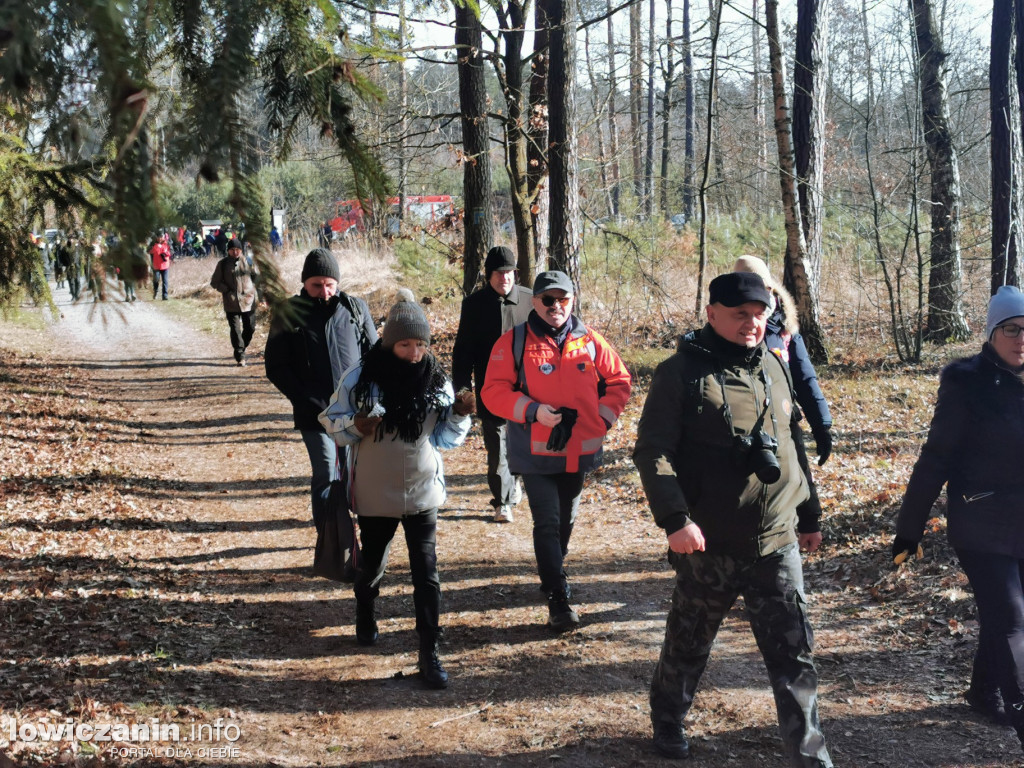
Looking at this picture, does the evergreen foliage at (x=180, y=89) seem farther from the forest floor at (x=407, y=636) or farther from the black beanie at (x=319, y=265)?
the black beanie at (x=319, y=265)

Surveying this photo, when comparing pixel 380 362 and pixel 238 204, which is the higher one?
pixel 238 204

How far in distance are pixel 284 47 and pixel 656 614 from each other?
459cm

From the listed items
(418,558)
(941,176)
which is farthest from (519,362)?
(941,176)

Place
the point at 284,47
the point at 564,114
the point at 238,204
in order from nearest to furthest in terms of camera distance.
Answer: the point at 238,204 → the point at 284,47 → the point at 564,114

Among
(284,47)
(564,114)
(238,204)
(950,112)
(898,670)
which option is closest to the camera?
(238,204)

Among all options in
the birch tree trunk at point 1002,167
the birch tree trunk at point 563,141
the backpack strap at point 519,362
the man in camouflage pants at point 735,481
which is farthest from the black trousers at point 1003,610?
the birch tree trunk at point 1002,167

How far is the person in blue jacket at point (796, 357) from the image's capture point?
17.6ft

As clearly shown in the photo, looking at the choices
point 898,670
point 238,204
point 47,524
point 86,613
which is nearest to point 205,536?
point 47,524

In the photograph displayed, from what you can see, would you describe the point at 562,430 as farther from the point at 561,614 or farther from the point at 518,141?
the point at 518,141

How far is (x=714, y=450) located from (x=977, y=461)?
1386 millimetres

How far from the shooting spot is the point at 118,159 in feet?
7.33

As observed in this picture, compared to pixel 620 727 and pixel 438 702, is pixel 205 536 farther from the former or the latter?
pixel 620 727

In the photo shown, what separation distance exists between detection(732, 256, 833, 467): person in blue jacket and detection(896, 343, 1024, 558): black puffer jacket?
98 centimetres

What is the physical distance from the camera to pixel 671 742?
14.1 ft
